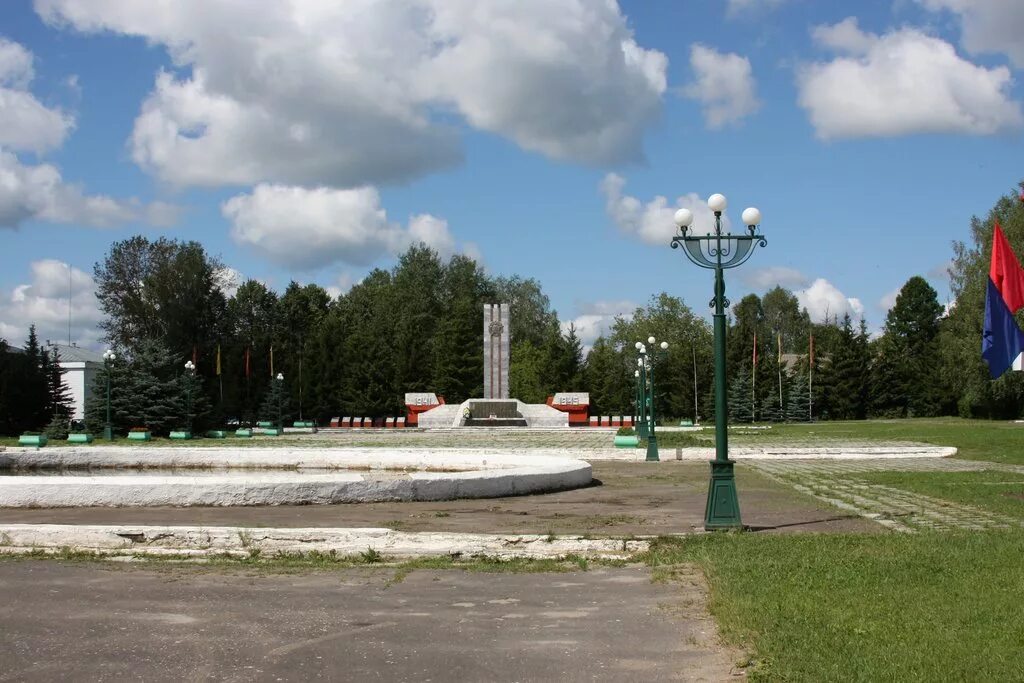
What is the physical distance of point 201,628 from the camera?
679 cm

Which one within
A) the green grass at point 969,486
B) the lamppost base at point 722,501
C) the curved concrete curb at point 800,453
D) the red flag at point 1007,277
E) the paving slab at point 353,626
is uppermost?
the red flag at point 1007,277

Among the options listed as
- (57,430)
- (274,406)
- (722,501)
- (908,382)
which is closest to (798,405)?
(908,382)

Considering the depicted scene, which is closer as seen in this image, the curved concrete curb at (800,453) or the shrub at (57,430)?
the curved concrete curb at (800,453)

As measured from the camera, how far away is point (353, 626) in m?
6.88

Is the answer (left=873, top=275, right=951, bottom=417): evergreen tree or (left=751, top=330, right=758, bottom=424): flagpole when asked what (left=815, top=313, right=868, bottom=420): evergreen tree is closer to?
(left=873, top=275, right=951, bottom=417): evergreen tree

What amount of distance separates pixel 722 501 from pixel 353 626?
5.61 metres

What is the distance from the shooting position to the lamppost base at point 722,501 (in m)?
11.2

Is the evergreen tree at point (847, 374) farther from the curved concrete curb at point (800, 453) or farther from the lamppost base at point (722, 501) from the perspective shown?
the lamppost base at point (722, 501)

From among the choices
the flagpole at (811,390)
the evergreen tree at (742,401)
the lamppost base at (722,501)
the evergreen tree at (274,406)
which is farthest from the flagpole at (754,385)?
the lamppost base at (722,501)

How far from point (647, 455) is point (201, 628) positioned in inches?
782

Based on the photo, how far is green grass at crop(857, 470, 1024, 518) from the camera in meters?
13.4

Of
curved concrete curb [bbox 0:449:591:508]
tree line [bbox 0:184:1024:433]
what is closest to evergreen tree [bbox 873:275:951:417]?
tree line [bbox 0:184:1024:433]

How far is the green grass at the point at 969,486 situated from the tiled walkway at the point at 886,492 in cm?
27

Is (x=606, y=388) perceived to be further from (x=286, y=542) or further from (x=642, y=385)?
(x=286, y=542)
